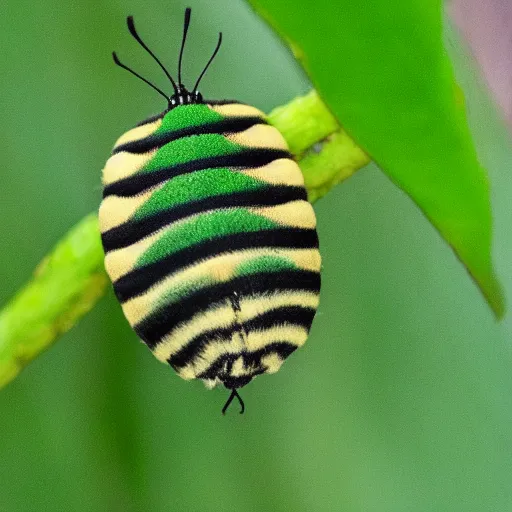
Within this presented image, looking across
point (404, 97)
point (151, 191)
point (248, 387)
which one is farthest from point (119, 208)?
point (248, 387)

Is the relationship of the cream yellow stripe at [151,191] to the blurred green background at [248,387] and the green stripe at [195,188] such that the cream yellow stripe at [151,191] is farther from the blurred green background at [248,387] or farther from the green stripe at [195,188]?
the blurred green background at [248,387]

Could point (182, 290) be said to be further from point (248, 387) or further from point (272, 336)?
point (248, 387)

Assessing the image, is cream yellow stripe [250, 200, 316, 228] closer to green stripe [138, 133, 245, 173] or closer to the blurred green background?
green stripe [138, 133, 245, 173]

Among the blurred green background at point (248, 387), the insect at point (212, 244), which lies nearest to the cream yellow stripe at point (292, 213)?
the insect at point (212, 244)

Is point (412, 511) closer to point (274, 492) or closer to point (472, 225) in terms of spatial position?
point (274, 492)

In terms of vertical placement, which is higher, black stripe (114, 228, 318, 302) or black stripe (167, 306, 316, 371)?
black stripe (114, 228, 318, 302)

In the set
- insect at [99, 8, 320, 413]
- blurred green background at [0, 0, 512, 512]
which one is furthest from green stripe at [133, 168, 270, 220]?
blurred green background at [0, 0, 512, 512]

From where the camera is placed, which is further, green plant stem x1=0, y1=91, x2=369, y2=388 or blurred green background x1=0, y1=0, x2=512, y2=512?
blurred green background x1=0, y1=0, x2=512, y2=512
